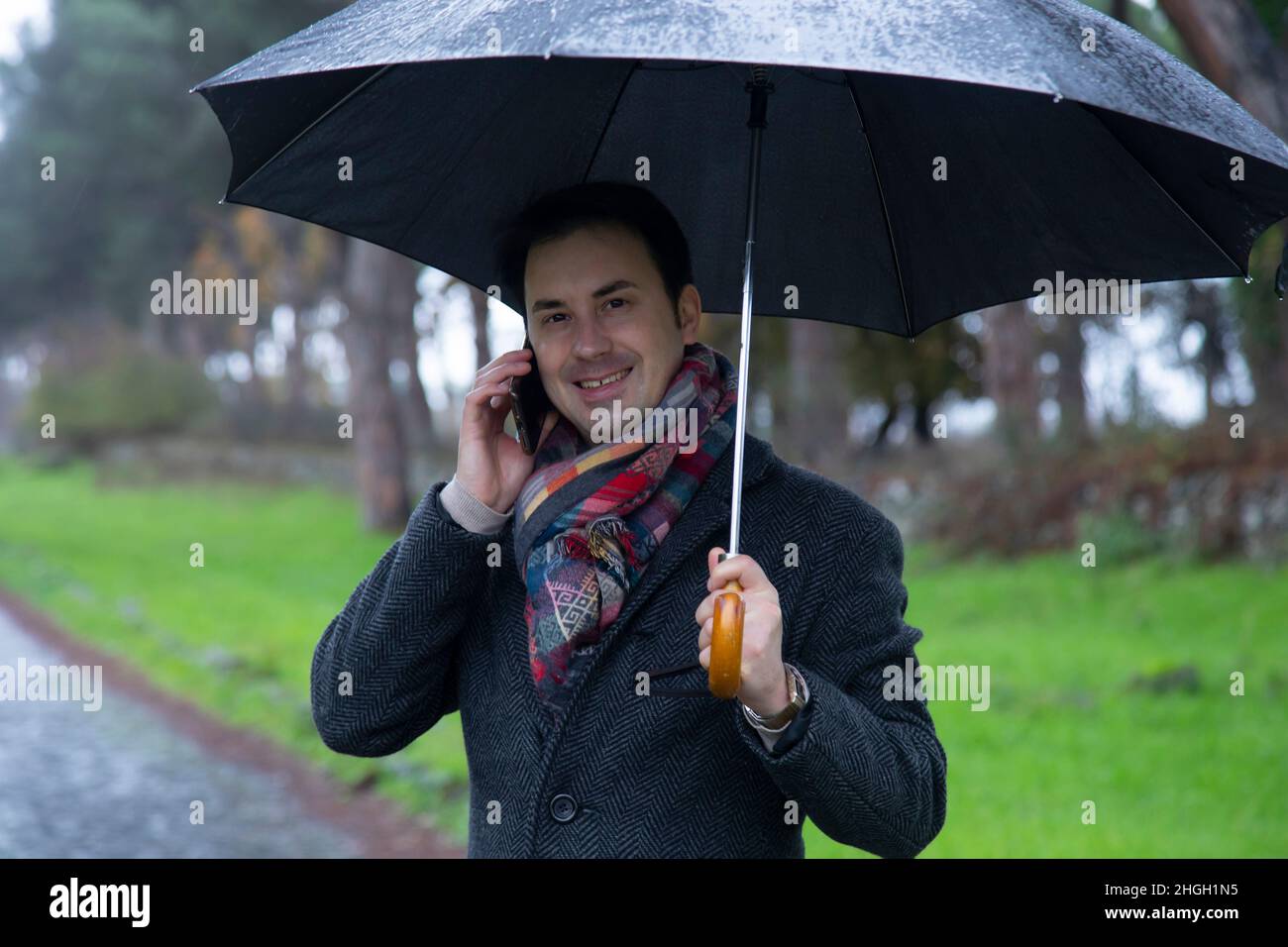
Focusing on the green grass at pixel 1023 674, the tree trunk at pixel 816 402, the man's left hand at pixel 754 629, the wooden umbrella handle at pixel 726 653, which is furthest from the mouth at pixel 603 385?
the tree trunk at pixel 816 402

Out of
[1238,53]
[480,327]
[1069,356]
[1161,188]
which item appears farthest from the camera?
[480,327]

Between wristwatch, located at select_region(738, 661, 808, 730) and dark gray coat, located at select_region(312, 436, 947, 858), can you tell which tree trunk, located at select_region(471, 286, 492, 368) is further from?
wristwatch, located at select_region(738, 661, 808, 730)

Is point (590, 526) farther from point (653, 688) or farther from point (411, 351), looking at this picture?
point (411, 351)

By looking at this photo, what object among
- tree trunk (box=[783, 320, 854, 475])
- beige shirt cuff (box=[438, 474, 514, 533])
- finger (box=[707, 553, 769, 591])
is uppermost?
tree trunk (box=[783, 320, 854, 475])

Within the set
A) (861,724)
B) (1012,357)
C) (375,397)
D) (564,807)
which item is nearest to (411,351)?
(375,397)

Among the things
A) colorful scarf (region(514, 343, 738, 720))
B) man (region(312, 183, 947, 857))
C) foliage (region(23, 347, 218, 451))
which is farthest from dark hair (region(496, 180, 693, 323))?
foliage (region(23, 347, 218, 451))

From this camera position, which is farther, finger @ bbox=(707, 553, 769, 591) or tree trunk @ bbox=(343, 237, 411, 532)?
tree trunk @ bbox=(343, 237, 411, 532)

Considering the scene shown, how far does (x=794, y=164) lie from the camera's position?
3.09 metres

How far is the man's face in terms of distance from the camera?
104 inches

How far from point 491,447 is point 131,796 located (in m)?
5.59

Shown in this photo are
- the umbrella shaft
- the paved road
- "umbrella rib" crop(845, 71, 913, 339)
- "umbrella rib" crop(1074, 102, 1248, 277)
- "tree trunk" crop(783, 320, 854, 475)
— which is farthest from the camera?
"tree trunk" crop(783, 320, 854, 475)

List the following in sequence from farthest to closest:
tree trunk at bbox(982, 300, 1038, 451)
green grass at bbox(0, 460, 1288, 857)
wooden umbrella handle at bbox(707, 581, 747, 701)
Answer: tree trunk at bbox(982, 300, 1038, 451)
green grass at bbox(0, 460, 1288, 857)
wooden umbrella handle at bbox(707, 581, 747, 701)

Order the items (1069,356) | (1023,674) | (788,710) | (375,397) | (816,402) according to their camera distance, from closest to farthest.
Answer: (788,710)
(1023,674)
(816,402)
(1069,356)
(375,397)

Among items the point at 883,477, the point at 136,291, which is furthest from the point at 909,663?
the point at 136,291
